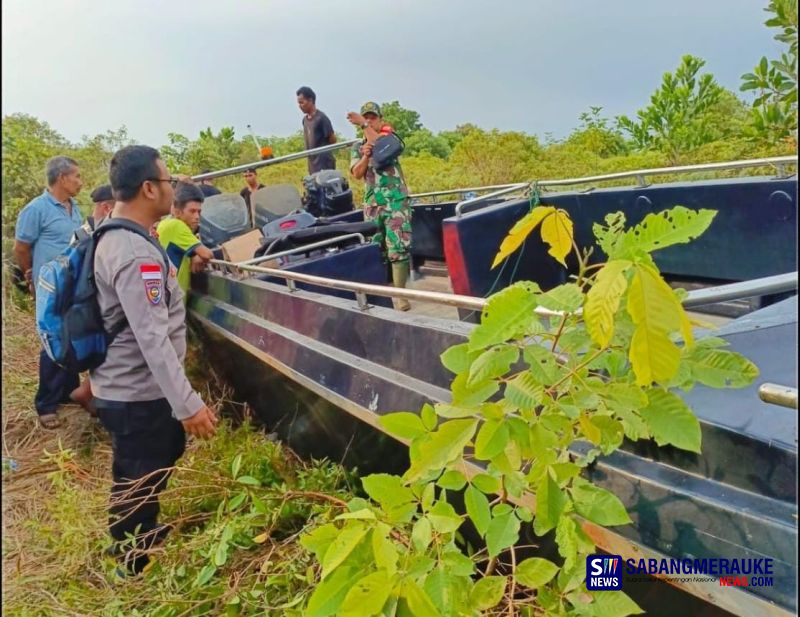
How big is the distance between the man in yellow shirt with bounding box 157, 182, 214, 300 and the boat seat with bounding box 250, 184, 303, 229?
4.84ft

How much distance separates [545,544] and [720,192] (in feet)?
6.43

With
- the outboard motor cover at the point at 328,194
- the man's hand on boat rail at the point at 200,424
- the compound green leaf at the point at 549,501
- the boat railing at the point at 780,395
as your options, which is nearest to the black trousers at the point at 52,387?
the man's hand on boat rail at the point at 200,424

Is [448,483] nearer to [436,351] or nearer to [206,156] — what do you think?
[436,351]

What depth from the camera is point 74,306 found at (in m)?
2.13

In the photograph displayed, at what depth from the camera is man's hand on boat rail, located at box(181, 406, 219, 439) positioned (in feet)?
7.01

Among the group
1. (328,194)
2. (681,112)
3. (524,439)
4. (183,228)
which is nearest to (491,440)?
(524,439)

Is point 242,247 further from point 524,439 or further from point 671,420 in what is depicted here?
point 671,420

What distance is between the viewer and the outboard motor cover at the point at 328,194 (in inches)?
196

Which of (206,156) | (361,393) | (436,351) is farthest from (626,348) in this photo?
(206,156)

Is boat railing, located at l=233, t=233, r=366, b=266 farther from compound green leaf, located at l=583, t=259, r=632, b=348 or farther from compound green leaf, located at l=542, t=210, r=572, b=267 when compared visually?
compound green leaf, located at l=583, t=259, r=632, b=348

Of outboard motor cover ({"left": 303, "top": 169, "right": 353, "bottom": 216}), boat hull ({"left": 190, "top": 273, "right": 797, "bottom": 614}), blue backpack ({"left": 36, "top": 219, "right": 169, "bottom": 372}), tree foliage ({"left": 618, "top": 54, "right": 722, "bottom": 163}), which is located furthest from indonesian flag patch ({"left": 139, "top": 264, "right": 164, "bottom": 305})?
tree foliage ({"left": 618, "top": 54, "right": 722, "bottom": 163})

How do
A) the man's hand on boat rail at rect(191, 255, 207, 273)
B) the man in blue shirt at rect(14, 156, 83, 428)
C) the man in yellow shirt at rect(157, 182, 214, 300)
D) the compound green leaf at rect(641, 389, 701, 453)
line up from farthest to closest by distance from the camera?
1. the man in blue shirt at rect(14, 156, 83, 428)
2. the man's hand on boat rail at rect(191, 255, 207, 273)
3. the man in yellow shirt at rect(157, 182, 214, 300)
4. the compound green leaf at rect(641, 389, 701, 453)

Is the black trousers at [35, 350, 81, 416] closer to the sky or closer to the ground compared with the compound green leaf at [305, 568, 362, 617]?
closer to the ground

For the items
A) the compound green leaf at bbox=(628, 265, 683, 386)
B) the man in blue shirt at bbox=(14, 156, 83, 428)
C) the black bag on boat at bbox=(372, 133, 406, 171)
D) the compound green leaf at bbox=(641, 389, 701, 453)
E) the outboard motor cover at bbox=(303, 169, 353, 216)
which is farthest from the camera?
the outboard motor cover at bbox=(303, 169, 353, 216)
